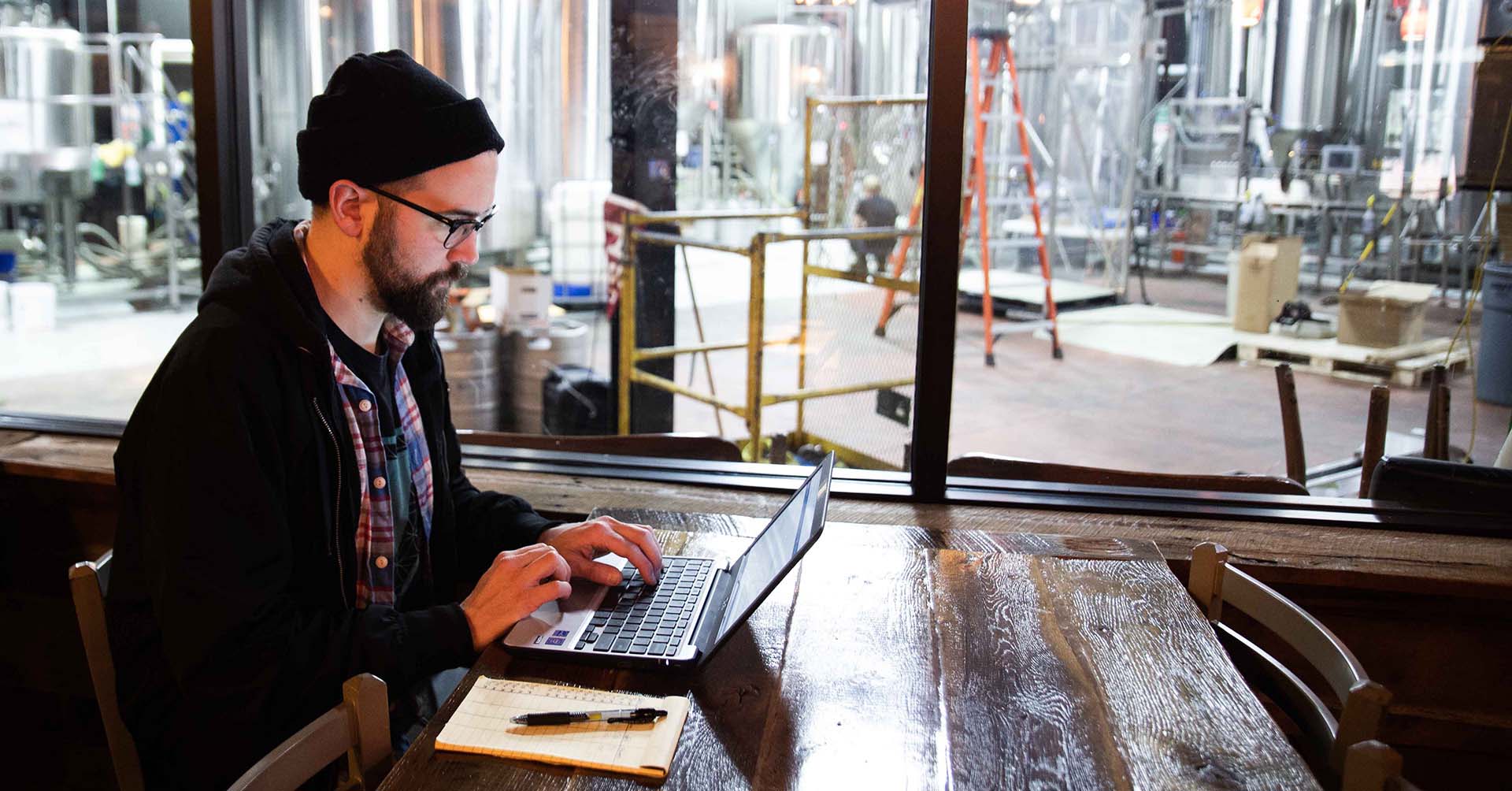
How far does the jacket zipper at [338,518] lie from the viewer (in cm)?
150

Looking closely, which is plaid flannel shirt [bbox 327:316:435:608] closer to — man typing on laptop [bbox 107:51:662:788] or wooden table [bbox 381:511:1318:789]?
man typing on laptop [bbox 107:51:662:788]

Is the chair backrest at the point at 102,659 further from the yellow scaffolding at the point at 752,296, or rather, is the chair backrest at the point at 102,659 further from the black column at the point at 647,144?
the yellow scaffolding at the point at 752,296

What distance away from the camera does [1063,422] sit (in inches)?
206

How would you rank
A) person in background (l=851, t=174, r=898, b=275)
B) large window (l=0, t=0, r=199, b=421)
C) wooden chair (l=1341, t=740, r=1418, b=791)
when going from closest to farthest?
wooden chair (l=1341, t=740, r=1418, b=791), person in background (l=851, t=174, r=898, b=275), large window (l=0, t=0, r=199, b=421)

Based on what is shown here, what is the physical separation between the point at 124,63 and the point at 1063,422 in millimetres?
4822

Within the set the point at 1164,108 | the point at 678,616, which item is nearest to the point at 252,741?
the point at 678,616

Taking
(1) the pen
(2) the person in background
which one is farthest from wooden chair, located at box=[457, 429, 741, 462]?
(2) the person in background

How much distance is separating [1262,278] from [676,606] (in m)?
4.48

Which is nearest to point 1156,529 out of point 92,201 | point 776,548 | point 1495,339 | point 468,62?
point 776,548

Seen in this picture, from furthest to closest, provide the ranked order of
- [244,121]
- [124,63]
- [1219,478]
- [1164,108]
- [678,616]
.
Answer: [124,63]
[1164,108]
[244,121]
[1219,478]
[678,616]

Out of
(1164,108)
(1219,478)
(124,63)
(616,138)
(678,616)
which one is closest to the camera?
(678,616)

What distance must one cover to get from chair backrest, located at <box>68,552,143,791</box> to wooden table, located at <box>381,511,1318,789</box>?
50 centimetres

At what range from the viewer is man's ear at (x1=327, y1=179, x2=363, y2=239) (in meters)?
1.54

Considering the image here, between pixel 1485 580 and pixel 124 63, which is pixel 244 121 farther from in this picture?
pixel 124 63
